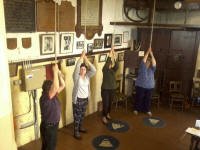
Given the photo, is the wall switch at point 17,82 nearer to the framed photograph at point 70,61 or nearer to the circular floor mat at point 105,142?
the framed photograph at point 70,61

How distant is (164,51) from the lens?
612 centimetres

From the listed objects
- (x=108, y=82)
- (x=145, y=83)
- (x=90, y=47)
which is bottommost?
(x=145, y=83)

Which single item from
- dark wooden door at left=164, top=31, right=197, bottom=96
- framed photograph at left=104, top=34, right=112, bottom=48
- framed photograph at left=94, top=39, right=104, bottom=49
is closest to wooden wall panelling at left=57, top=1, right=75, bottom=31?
framed photograph at left=94, top=39, right=104, bottom=49

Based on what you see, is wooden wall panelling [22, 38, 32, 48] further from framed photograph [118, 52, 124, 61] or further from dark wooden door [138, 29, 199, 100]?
dark wooden door [138, 29, 199, 100]

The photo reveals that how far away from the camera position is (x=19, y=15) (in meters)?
3.37

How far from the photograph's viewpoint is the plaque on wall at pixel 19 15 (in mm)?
3230

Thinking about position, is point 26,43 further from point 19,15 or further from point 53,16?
point 53,16

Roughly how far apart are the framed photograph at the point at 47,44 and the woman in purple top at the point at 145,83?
6.82 feet

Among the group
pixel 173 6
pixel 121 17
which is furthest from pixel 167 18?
pixel 121 17

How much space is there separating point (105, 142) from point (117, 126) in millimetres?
719

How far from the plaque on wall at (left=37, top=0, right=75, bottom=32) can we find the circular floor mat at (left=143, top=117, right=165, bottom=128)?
2.69 m

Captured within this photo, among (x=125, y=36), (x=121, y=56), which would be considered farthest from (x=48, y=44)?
(x=125, y=36)

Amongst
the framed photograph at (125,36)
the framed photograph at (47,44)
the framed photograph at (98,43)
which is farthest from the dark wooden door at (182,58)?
the framed photograph at (47,44)

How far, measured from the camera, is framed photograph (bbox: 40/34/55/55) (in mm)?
3779
